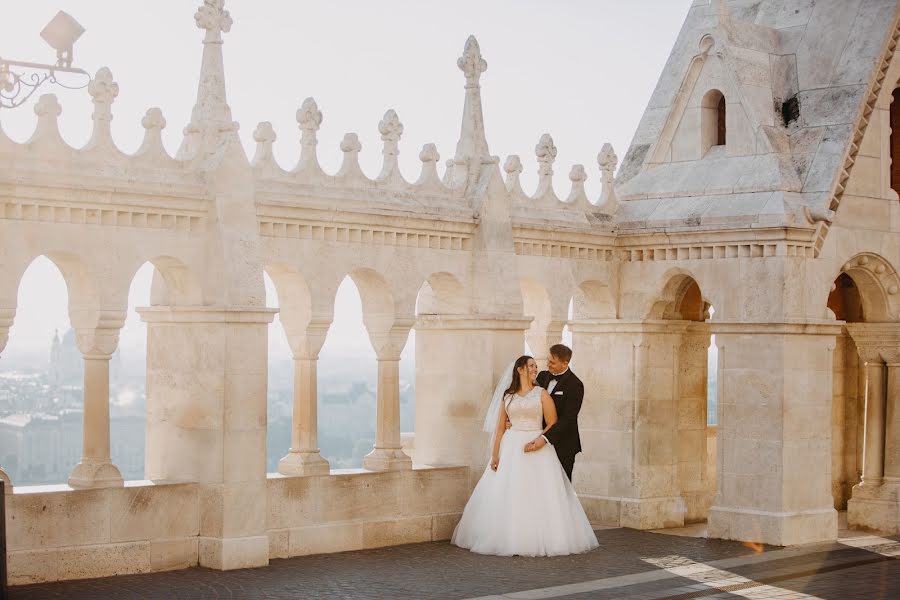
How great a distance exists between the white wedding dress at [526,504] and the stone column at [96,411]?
382cm

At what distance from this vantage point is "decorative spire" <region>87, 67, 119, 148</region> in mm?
14102

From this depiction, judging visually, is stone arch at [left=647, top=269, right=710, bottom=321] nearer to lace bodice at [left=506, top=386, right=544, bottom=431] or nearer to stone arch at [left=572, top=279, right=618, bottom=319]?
stone arch at [left=572, top=279, right=618, bottom=319]

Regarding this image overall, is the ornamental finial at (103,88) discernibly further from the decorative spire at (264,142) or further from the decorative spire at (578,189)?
the decorative spire at (578,189)

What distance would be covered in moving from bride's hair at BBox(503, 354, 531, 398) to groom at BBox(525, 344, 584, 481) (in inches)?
17.7

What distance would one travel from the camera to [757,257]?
56.9ft

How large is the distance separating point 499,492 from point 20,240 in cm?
547

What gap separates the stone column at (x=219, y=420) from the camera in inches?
579

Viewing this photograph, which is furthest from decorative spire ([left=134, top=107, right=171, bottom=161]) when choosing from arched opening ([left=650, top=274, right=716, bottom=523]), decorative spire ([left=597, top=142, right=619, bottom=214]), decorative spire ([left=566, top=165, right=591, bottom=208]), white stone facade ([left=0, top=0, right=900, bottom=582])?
arched opening ([left=650, top=274, right=716, bottom=523])

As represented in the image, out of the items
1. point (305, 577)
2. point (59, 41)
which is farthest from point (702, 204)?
point (59, 41)

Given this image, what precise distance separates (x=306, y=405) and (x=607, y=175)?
521 cm

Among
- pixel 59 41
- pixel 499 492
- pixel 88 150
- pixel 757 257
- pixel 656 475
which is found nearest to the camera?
pixel 59 41

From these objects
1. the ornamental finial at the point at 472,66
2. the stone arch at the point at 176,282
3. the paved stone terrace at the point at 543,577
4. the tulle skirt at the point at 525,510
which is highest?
the ornamental finial at the point at 472,66

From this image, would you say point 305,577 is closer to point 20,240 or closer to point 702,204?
point 20,240

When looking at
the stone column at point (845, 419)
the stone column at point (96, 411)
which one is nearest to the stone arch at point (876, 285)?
the stone column at point (845, 419)
